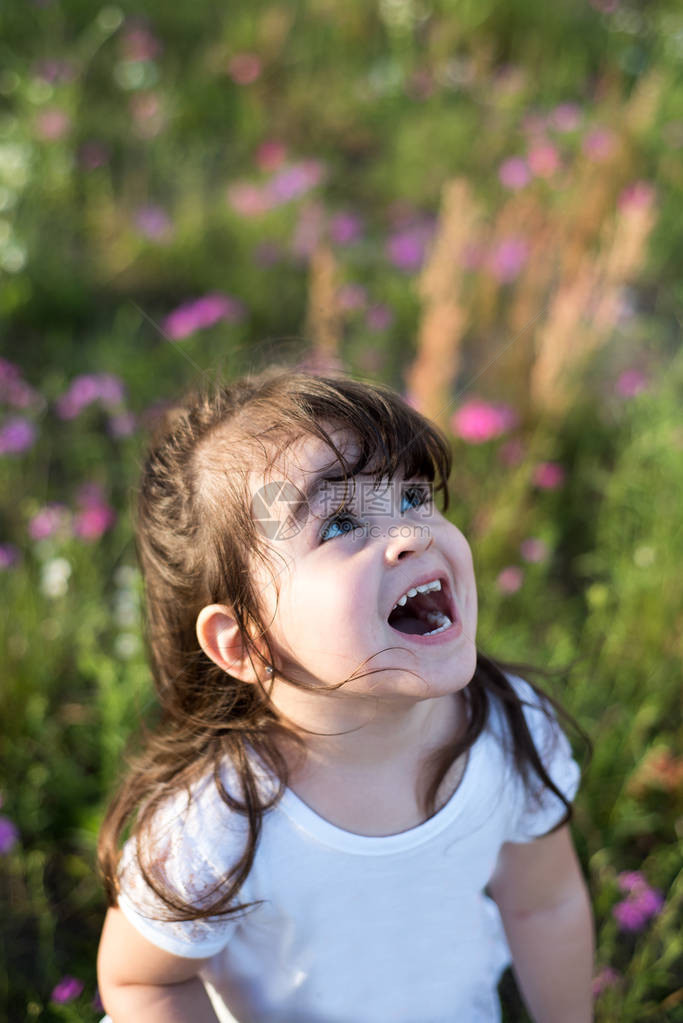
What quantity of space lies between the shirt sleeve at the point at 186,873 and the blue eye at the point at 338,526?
37cm

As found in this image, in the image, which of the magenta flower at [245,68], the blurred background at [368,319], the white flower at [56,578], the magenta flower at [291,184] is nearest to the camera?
the blurred background at [368,319]

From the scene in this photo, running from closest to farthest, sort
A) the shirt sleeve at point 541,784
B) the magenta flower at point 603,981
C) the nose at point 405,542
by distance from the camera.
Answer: the nose at point 405,542 → the shirt sleeve at point 541,784 → the magenta flower at point 603,981

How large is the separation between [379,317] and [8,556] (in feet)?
5.16

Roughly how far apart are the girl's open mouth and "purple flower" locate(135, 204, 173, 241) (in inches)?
111

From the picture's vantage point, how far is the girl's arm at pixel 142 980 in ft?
3.53

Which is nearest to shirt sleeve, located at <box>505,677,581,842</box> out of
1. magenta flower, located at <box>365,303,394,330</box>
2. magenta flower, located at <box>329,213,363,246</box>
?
magenta flower, located at <box>365,303,394,330</box>

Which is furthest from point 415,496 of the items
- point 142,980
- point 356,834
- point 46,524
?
point 46,524

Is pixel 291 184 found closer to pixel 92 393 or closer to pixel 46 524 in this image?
pixel 92 393

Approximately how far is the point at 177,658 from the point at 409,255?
2.56m

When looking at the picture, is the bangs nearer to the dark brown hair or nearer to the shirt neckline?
the dark brown hair

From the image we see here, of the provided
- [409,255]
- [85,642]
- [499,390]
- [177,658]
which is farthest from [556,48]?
[177,658]

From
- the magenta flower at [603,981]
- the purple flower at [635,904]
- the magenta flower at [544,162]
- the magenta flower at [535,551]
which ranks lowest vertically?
the magenta flower at [603,981]

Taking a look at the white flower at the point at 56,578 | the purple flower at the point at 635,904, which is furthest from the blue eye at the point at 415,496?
the white flower at the point at 56,578

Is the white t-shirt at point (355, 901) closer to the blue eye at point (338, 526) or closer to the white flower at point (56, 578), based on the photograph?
the blue eye at point (338, 526)
